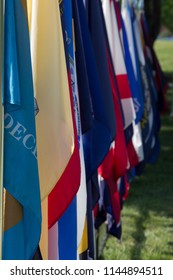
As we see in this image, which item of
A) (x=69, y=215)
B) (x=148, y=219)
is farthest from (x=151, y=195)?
(x=69, y=215)

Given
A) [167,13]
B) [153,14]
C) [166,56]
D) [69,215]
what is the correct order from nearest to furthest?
1. [69,215]
2. [153,14]
3. [167,13]
4. [166,56]

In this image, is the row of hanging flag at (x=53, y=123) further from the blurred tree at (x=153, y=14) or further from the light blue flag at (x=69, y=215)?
the blurred tree at (x=153, y=14)

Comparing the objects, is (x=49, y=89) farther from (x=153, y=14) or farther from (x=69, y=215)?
(x=153, y=14)

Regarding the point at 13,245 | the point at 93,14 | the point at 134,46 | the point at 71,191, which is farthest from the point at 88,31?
the point at 134,46

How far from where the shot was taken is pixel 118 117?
5000 millimetres

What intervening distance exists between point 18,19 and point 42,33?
316 millimetres

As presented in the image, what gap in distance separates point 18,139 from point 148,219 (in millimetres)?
4819

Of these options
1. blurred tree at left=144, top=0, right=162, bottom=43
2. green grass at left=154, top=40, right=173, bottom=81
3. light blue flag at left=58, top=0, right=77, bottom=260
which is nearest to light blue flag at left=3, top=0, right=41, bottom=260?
light blue flag at left=58, top=0, right=77, bottom=260

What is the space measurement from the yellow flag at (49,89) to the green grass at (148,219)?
304 cm

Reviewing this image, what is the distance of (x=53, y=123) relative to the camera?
3.45m

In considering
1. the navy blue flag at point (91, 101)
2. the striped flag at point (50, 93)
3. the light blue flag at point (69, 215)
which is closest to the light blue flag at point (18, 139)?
the striped flag at point (50, 93)

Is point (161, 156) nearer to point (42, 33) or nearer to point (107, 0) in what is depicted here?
point (107, 0)

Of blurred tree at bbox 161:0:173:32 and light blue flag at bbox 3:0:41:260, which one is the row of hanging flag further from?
blurred tree at bbox 161:0:173:32
